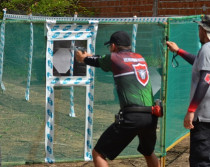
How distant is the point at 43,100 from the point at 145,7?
431 inches

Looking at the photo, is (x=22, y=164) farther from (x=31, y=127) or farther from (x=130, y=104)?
(x=130, y=104)

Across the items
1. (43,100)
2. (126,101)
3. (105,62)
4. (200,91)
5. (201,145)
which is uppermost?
(105,62)

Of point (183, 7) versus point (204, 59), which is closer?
point (204, 59)

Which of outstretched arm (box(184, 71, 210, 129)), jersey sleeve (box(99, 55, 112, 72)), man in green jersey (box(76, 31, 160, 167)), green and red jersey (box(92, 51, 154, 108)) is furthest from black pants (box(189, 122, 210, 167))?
jersey sleeve (box(99, 55, 112, 72))

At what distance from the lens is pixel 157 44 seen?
24.7ft

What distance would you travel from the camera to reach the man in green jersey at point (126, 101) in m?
5.96

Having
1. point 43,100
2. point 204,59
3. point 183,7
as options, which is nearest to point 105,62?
point 204,59

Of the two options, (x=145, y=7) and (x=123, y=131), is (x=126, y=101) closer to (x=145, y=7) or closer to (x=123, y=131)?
(x=123, y=131)

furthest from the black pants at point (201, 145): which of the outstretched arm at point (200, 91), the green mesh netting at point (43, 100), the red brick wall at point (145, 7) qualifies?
the red brick wall at point (145, 7)

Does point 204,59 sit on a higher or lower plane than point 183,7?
lower

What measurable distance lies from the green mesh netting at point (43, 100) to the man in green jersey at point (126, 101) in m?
1.41

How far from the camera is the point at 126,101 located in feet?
19.6

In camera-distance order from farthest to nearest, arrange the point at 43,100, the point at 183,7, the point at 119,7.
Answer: the point at 119,7, the point at 183,7, the point at 43,100

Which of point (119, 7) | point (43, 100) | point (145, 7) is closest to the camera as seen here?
point (43, 100)
